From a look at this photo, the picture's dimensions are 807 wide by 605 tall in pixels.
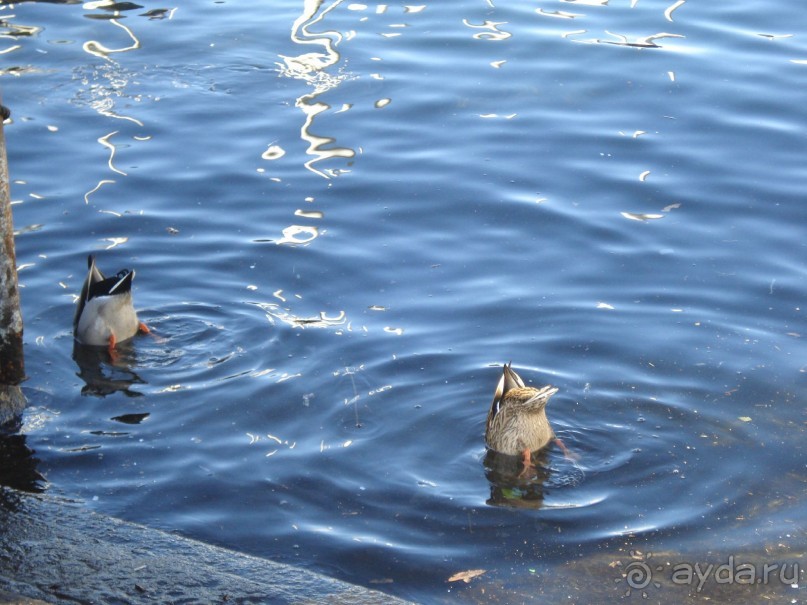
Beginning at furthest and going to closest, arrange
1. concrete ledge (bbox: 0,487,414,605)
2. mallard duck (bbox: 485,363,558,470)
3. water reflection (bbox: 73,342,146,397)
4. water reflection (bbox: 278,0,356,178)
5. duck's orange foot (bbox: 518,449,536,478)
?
water reflection (bbox: 278,0,356,178) → water reflection (bbox: 73,342,146,397) → duck's orange foot (bbox: 518,449,536,478) → mallard duck (bbox: 485,363,558,470) → concrete ledge (bbox: 0,487,414,605)

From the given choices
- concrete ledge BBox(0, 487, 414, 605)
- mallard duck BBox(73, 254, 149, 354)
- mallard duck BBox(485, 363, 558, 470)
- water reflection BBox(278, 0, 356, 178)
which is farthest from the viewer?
water reflection BBox(278, 0, 356, 178)

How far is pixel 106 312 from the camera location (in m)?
9.05

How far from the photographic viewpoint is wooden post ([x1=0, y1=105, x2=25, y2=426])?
716 centimetres

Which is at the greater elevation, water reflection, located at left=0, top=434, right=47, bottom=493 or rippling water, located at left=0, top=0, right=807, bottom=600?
rippling water, located at left=0, top=0, right=807, bottom=600

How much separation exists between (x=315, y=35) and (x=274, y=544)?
9.60 m

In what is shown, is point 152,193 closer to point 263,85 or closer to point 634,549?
point 263,85

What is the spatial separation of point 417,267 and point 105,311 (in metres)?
2.46

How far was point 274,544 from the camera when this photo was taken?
669 centimetres

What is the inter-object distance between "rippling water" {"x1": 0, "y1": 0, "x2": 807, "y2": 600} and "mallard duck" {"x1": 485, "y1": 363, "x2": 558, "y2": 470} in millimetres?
168

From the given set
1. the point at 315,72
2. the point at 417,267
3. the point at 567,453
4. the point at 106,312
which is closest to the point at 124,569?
the point at 567,453

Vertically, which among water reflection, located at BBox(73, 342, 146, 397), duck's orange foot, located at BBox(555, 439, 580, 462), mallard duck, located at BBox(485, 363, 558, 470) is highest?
mallard duck, located at BBox(485, 363, 558, 470)

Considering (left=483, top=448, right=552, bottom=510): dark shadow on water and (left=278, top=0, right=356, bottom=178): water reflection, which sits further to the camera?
(left=278, top=0, right=356, bottom=178): water reflection

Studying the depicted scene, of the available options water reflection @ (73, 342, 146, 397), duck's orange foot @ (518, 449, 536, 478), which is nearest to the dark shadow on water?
duck's orange foot @ (518, 449, 536, 478)

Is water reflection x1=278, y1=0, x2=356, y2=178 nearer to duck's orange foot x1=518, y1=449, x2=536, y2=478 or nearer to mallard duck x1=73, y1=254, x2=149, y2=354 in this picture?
mallard duck x1=73, y1=254, x2=149, y2=354
